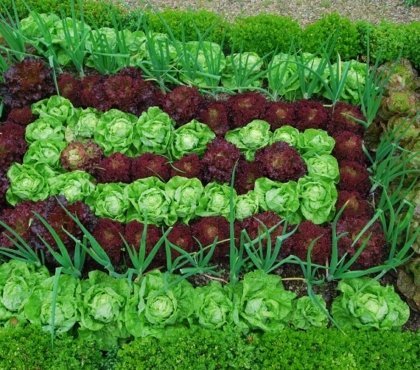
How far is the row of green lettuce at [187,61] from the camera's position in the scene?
381cm

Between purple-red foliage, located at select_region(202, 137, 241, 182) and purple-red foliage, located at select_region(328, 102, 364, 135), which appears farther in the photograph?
purple-red foliage, located at select_region(328, 102, 364, 135)

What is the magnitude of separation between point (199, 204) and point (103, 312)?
0.79 meters

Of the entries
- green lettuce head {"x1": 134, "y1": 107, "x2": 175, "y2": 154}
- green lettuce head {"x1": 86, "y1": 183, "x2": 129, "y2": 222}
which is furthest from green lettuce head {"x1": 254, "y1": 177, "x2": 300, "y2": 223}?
green lettuce head {"x1": 86, "y1": 183, "x2": 129, "y2": 222}

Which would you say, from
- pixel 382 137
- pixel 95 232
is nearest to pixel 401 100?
pixel 382 137

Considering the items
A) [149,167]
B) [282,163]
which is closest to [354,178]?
[282,163]

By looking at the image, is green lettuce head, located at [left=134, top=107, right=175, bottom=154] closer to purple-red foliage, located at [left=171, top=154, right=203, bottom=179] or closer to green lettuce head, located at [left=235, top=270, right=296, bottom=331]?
purple-red foliage, located at [left=171, top=154, right=203, bottom=179]

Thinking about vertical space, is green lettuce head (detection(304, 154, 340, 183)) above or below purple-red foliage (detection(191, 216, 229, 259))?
above

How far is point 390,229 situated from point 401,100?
3.12ft

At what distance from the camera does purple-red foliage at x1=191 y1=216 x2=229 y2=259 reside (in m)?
3.20

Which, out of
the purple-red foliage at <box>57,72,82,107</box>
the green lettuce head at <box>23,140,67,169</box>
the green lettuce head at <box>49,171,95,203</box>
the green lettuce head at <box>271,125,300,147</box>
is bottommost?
the green lettuce head at <box>49,171,95,203</box>

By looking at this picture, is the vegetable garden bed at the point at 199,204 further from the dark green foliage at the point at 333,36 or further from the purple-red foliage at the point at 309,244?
the dark green foliage at the point at 333,36

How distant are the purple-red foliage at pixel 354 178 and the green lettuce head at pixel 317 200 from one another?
15 cm

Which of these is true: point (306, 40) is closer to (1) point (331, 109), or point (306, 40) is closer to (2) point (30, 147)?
(1) point (331, 109)

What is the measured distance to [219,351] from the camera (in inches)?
113
